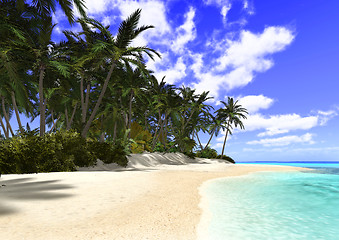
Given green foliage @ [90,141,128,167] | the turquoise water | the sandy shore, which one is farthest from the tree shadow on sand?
green foliage @ [90,141,128,167]

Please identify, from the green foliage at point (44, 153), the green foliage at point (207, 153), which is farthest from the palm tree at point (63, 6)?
the green foliage at point (207, 153)

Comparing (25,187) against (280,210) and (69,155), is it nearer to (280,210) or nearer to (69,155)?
(69,155)

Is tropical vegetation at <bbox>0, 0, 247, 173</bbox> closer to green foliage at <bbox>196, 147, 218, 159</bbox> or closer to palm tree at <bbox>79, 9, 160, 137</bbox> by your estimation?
palm tree at <bbox>79, 9, 160, 137</bbox>

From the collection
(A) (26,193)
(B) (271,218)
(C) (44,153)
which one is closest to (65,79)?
(C) (44,153)

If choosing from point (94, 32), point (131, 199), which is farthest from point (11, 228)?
point (94, 32)

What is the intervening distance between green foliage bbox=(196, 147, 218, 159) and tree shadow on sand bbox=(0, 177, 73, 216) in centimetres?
3132

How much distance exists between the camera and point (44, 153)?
34.1 feet

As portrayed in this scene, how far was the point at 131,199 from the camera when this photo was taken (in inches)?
218

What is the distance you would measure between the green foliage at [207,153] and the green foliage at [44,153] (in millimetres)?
25142

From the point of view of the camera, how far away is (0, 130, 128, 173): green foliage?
976 cm

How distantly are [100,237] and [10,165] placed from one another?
8589 mm

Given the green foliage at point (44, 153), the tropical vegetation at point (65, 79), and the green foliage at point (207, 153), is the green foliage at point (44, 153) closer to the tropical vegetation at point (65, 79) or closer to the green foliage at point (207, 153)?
the tropical vegetation at point (65, 79)

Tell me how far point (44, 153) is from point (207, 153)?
3038 cm

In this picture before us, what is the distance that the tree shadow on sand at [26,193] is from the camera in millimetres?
4576
